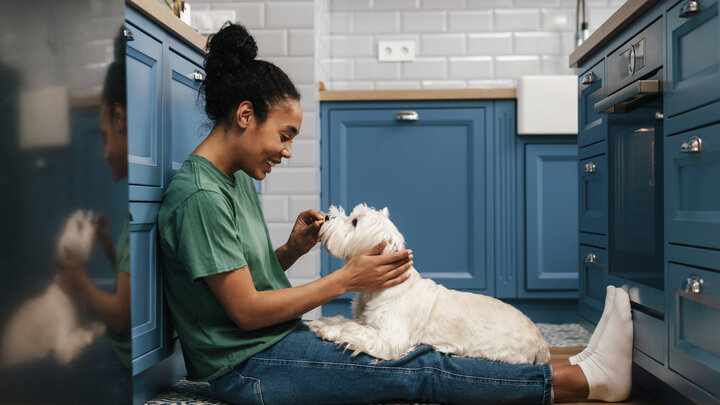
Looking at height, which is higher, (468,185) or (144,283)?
(468,185)

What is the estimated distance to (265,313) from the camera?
130 cm

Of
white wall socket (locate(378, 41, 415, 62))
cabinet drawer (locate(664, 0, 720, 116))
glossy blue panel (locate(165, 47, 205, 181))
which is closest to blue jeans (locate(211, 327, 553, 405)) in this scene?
glossy blue panel (locate(165, 47, 205, 181))

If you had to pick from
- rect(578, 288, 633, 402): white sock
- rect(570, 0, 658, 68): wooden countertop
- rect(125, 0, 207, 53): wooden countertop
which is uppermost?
rect(570, 0, 658, 68): wooden countertop

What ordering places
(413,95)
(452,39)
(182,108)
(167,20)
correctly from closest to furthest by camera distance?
(167,20), (182,108), (413,95), (452,39)

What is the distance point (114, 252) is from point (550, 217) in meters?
2.38

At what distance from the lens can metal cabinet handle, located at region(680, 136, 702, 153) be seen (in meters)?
1.20

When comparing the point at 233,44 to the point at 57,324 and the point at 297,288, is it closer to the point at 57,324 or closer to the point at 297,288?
the point at 297,288

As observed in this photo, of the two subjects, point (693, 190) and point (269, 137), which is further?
point (269, 137)

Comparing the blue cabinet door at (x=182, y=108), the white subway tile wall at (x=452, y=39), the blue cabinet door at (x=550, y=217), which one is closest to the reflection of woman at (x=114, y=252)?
the blue cabinet door at (x=182, y=108)

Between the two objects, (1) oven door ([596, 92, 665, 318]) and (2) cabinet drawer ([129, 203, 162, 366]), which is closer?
(2) cabinet drawer ([129, 203, 162, 366])

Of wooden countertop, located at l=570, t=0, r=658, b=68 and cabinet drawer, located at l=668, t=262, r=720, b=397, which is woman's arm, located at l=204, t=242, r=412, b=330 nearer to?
cabinet drawer, located at l=668, t=262, r=720, b=397

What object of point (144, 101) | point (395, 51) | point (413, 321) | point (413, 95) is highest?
point (395, 51)

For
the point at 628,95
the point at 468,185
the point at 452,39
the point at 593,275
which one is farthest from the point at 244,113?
the point at 452,39

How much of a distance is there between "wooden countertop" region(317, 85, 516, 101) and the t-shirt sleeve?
1495mm
